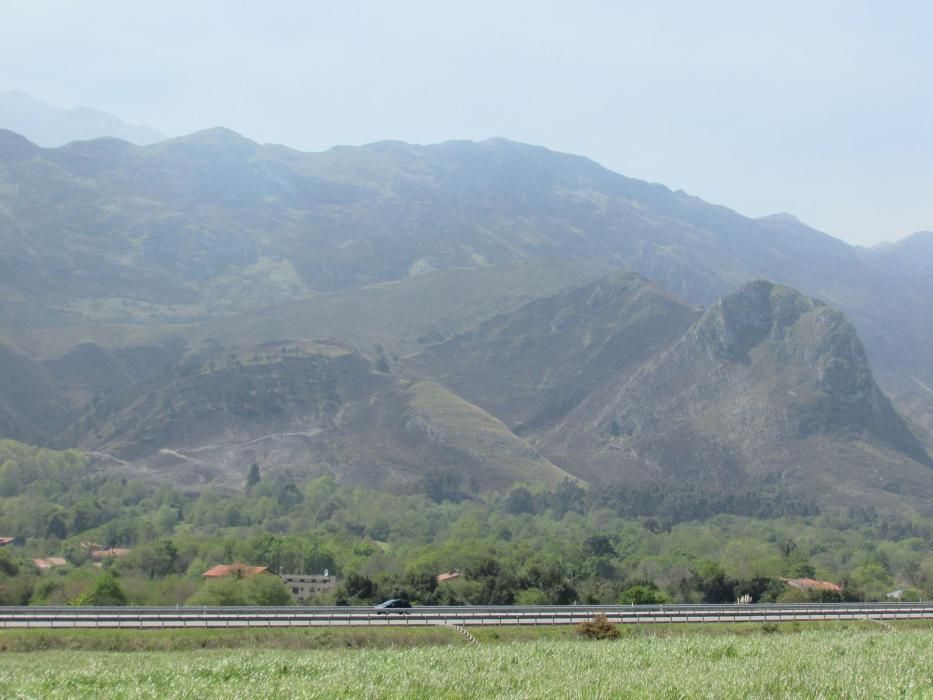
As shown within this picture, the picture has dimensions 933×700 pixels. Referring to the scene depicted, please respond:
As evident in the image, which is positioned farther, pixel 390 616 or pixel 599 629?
pixel 390 616

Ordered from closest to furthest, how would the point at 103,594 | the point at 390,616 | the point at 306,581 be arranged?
the point at 390,616, the point at 103,594, the point at 306,581

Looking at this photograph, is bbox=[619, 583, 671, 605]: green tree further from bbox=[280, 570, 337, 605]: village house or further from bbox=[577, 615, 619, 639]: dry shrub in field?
bbox=[280, 570, 337, 605]: village house

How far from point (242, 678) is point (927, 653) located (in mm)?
25356

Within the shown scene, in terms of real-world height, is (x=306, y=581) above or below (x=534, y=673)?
below

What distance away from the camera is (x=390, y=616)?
81.2 m

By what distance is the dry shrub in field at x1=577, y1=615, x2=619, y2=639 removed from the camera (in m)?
73.7

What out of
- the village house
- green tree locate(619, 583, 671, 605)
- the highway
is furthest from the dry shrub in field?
the village house

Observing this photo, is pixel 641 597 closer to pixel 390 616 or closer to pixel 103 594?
pixel 390 616

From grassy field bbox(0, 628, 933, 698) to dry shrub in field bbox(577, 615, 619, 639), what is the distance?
18.4 m

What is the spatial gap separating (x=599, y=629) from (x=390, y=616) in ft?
48.6

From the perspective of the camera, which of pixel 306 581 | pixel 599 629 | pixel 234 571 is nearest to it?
pixel 599 629

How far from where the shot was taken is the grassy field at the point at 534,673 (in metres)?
35.1

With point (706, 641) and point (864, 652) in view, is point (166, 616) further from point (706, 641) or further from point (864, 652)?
point (864, 652)

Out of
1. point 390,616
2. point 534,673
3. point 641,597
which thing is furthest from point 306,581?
point 534,673
